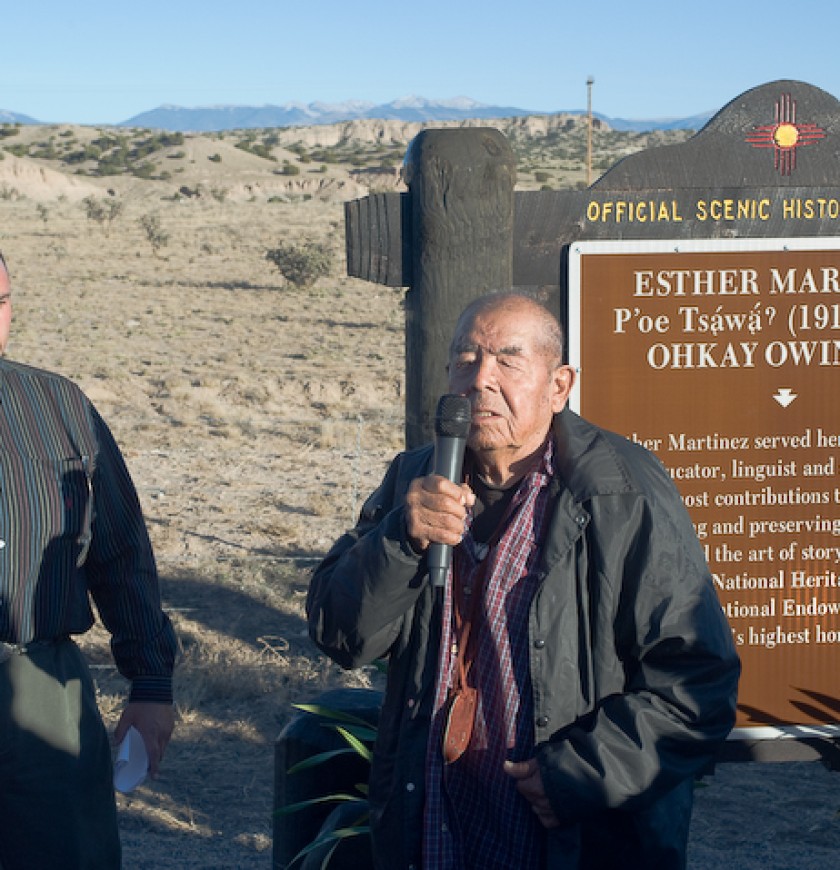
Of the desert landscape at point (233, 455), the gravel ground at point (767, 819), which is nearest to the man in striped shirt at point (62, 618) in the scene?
the desert landscape at point (233, 455)

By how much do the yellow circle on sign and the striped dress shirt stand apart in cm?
214

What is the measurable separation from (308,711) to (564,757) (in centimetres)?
159

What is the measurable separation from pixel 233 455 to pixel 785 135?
29.6ft

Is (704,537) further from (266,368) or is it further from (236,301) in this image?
(236,301)

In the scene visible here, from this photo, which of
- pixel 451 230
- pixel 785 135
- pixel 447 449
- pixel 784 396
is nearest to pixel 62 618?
pixel 447 449

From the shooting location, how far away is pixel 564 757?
2.40 metres

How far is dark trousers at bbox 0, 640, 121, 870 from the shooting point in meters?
2.66

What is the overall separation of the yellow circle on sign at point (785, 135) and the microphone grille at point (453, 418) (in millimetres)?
1799

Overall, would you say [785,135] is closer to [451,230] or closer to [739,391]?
[739,391]

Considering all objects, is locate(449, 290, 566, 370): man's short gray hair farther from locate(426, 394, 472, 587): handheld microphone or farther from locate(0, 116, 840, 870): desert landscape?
locate(0, 116, 840, 870): desert landscape

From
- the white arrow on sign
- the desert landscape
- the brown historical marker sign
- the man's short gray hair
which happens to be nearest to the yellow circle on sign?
the brown historical marker sign

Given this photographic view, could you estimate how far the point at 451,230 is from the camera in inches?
141

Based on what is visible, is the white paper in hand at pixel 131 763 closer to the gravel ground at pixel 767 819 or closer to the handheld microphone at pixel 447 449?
the handheld microphone at pixel 447 449

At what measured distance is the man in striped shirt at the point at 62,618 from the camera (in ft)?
8.78
